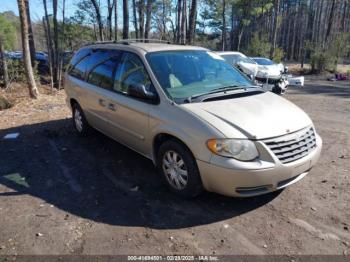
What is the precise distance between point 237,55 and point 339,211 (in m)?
12.2

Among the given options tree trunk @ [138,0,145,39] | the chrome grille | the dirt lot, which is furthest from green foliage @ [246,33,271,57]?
the chrome grille

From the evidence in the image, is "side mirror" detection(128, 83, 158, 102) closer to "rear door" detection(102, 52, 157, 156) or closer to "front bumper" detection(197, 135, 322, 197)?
"rear door" detection(102, 52, 157, 156)

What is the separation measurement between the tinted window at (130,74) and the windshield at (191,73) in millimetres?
158

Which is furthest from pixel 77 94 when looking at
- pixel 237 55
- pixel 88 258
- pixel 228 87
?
pixel 237 55

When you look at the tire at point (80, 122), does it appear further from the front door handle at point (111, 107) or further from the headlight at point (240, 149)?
the headlight at point (240, 149)

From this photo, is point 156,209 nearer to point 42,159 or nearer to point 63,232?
point 63,232

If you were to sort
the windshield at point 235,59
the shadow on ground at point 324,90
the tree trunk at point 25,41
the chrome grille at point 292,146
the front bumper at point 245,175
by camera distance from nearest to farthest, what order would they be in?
the front bumper at point 245,175, the chrome grille at point 292,146, the tree trunk at point 25,41, the shadow on ground at point 324,90, the windshield at point 235,59

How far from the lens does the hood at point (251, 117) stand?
331cm

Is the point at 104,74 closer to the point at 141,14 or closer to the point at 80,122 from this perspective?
the point at 80,122

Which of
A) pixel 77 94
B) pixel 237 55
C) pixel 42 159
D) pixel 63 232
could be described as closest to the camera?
pixel 63 232

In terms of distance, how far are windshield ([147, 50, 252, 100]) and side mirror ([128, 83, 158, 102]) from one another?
0.18 m

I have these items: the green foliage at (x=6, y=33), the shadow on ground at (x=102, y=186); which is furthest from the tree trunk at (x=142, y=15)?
the shadow on ground at (x=102, y=186)

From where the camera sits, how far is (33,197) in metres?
3.97

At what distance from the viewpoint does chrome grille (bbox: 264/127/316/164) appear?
10.9ft
